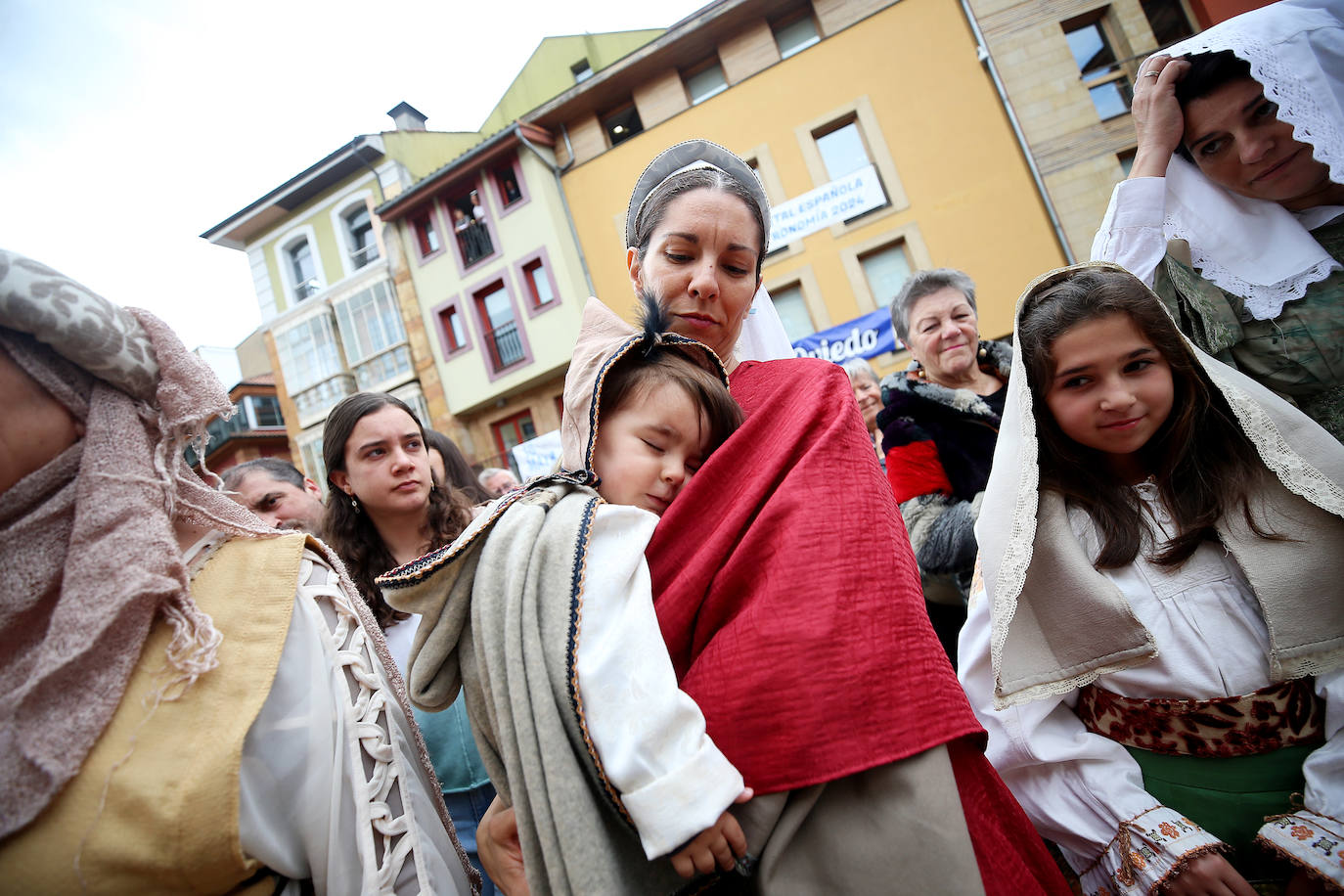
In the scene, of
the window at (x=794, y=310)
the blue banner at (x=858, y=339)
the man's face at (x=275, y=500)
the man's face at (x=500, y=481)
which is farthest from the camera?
the window at (x=794, y=310)

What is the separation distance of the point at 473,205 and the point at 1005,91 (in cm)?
1200

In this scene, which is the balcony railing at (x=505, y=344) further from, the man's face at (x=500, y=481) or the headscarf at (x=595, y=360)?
the headscarf at (x=595, y=360)

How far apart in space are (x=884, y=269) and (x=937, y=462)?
410 inches

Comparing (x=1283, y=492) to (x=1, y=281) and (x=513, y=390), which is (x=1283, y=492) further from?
(x=513, y=390)

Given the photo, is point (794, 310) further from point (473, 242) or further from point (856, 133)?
point (473, 242)

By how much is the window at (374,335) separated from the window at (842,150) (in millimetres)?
10948

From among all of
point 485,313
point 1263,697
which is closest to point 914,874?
point 1263,697

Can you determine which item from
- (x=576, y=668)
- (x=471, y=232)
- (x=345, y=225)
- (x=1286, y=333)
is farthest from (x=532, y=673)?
(x=345, y=225)

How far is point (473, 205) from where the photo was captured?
1538 centimetres

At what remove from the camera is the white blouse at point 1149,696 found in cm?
135

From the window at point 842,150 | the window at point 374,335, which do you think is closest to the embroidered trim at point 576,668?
the window at point 842,150

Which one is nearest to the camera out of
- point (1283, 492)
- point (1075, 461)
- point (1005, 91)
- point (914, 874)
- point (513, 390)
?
point (914, 874)

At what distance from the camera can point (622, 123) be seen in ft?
46.4

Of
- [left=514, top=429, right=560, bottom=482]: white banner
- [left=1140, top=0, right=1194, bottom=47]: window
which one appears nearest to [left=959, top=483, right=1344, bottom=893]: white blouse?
[left=514, top=429, right=560, bottom=482]: white banner
